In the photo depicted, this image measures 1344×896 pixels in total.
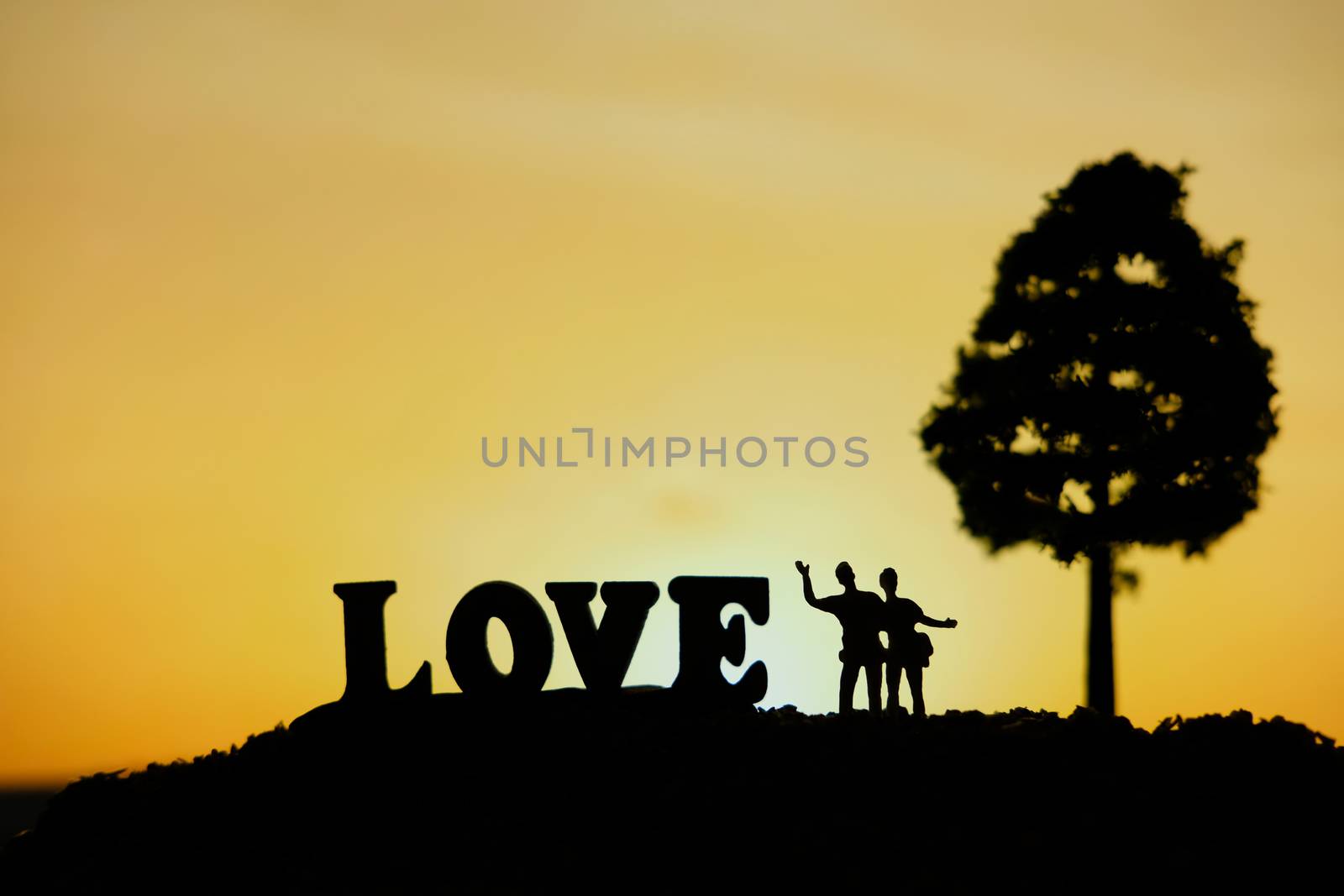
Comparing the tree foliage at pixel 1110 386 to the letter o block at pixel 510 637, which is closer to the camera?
the letter o block at pixel 510 637

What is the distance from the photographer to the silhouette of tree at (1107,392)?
26.4 meters

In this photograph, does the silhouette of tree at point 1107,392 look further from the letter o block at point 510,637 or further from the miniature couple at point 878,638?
the letter o block at point 510,637

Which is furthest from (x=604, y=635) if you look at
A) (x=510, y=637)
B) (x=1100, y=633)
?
(x=1100, y=633)

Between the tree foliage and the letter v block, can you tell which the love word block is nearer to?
the letter v block

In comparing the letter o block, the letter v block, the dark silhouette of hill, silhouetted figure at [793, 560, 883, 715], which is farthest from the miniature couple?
the letter o block

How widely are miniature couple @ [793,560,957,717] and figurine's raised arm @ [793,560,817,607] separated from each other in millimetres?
171

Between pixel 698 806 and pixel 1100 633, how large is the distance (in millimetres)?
12822

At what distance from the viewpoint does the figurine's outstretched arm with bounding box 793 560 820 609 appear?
62.1 ft

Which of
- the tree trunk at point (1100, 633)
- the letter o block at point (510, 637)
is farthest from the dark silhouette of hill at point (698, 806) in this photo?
the tree trunk at point (1100, 633)

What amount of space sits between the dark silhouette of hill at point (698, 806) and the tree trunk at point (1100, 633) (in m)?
7.10

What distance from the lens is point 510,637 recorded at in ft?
62.5

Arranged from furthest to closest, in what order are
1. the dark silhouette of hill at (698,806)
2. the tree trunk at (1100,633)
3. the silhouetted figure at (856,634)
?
the tree trunk at (1100,633), the silhouetted figure at (856,634), the dark silhouette of hill at (698,806)

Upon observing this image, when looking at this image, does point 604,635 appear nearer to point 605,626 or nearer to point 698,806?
point 605,626

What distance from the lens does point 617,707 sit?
1883 cm
